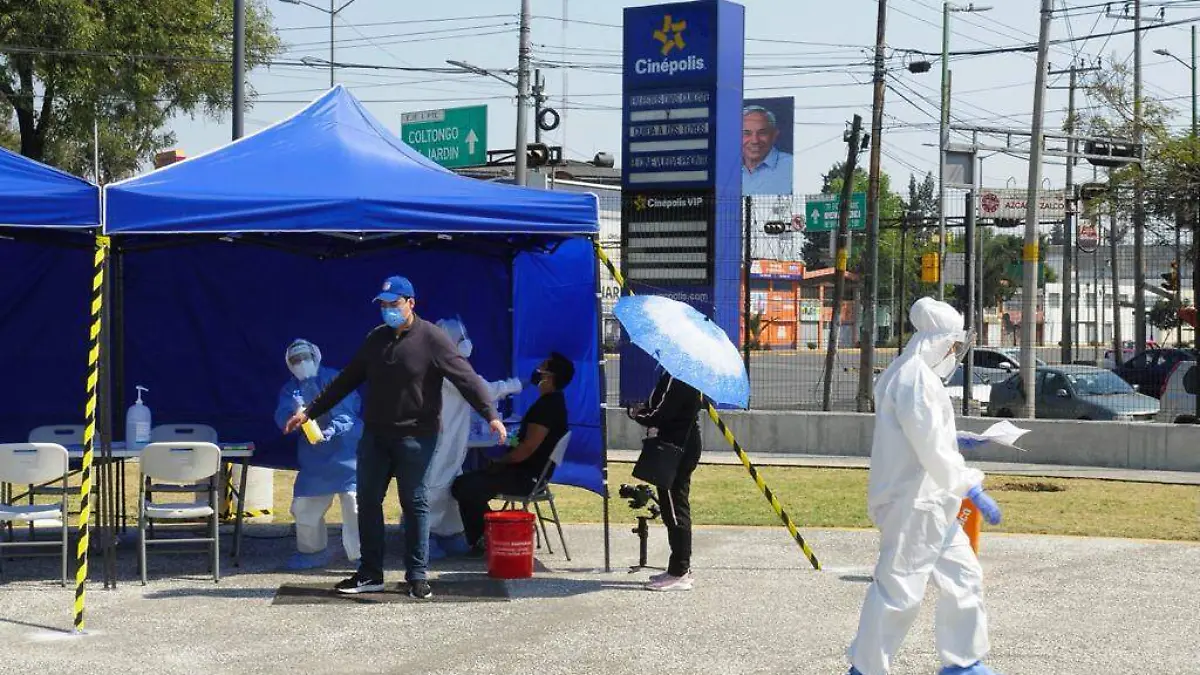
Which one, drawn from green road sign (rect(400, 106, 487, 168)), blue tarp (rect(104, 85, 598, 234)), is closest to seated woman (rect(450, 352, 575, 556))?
blue tarp (rect(104, 85, 598, 234))

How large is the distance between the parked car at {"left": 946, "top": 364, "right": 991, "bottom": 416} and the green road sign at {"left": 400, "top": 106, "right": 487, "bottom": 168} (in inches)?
812

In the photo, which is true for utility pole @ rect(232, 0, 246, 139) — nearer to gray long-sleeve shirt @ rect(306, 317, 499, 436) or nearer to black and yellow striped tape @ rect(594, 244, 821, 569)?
black and yellow striped tape @ rect(594, 244, 821, 569)

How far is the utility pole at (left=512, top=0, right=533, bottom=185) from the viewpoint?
3225 cm

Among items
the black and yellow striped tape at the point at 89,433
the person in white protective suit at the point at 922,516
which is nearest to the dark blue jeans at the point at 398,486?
the black and yellow striped tape at the point at 89,433

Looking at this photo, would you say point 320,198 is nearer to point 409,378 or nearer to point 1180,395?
point 409,378

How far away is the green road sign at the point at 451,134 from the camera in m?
46.1

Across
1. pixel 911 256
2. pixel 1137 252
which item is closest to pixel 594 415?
pixel 1137 252

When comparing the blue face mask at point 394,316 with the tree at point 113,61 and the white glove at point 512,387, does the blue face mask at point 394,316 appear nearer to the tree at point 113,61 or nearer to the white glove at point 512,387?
the white glove at point 512,387

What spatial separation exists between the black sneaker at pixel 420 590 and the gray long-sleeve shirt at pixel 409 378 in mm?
909

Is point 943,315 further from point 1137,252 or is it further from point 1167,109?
point 1137,252

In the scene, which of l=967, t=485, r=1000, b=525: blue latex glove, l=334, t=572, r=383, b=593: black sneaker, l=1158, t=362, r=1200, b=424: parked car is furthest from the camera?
l=1158, t=362, r=1200, b=424: parked car

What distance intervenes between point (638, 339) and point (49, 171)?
3736 mm

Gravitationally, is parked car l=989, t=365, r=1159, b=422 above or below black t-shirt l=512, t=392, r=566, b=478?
below

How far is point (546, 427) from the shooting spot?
1080 centimetres
